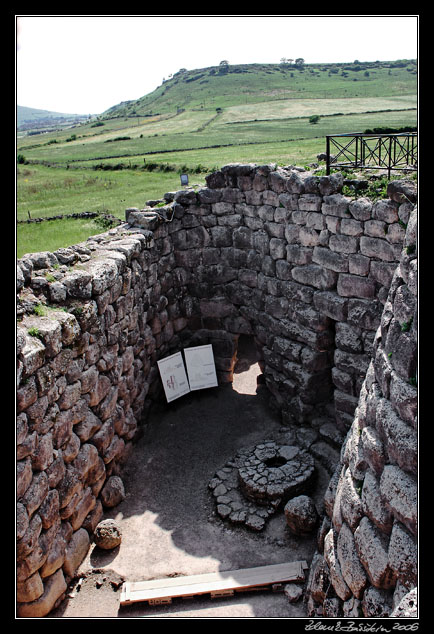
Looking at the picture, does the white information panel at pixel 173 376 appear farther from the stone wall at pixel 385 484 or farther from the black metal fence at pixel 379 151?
the stone wall at pixel 385 484

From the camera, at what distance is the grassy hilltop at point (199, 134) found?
59.7 ft

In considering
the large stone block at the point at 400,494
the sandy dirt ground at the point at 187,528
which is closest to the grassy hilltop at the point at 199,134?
the sandy dirt ground at the point at 187,528

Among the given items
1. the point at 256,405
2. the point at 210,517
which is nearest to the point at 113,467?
the point at 210,517

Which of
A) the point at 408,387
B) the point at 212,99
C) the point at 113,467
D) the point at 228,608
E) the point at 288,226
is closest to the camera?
the point at 408,387

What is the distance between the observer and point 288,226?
1168cm

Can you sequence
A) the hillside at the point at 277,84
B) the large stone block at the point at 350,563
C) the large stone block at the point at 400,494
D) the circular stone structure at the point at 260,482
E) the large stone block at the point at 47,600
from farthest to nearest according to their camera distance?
the hillside at the point at 277,84
the circular stone structure at the point at 260,482
the large stone block at the point at 47,600
the large stone block at the point at 350,563
the large stone block at the point at 400,494

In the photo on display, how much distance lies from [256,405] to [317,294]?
142 inches

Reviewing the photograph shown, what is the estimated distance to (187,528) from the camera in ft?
32.6

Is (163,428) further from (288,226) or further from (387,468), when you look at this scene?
(387,468)

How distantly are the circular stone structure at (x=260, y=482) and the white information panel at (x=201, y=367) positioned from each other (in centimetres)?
274

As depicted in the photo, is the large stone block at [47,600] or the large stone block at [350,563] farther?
the large stone block at [47,600]

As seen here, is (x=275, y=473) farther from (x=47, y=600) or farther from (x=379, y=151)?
(x=379, y=151)

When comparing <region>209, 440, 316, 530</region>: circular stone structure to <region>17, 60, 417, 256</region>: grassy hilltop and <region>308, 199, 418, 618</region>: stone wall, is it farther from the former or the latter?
<region>17, 60, 417, 256</region>: grassy hilltop

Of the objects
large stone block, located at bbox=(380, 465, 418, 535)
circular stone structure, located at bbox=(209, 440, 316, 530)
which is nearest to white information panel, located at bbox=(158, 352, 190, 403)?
circular stone structure, located at bbox=(209, 440, 316, 530)
